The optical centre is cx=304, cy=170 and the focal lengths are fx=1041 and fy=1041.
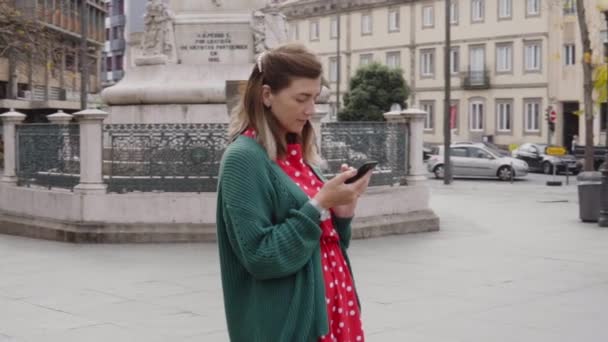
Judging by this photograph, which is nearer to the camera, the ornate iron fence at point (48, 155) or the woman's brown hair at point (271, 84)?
the woman's brown hair at point (271, 84)

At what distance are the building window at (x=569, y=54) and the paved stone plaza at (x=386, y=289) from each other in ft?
143

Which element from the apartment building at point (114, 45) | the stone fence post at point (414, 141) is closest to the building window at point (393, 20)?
the apartment building at point (114, 45)

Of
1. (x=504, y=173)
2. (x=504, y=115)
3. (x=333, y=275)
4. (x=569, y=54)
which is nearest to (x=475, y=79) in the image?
Answer: (x=504, y=115)

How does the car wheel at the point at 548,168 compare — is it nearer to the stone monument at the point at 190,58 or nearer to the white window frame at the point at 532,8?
the white window frame at the point at 532,8

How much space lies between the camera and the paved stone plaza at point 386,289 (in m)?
7.94

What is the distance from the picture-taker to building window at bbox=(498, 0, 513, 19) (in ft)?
202

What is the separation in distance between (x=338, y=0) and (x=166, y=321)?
6450cm

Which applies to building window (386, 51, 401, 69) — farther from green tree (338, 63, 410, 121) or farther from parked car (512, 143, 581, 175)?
parked car (512, 143, 581, 175)

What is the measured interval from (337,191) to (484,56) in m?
61.5

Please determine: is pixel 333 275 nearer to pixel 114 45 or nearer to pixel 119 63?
pixel 114 45

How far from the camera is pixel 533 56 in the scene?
6031cm

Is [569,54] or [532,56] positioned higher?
[532,56]

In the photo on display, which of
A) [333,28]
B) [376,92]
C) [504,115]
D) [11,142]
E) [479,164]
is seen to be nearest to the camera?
[11,142]

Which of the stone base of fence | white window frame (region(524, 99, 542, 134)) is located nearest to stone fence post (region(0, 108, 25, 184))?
the stone base of fence
